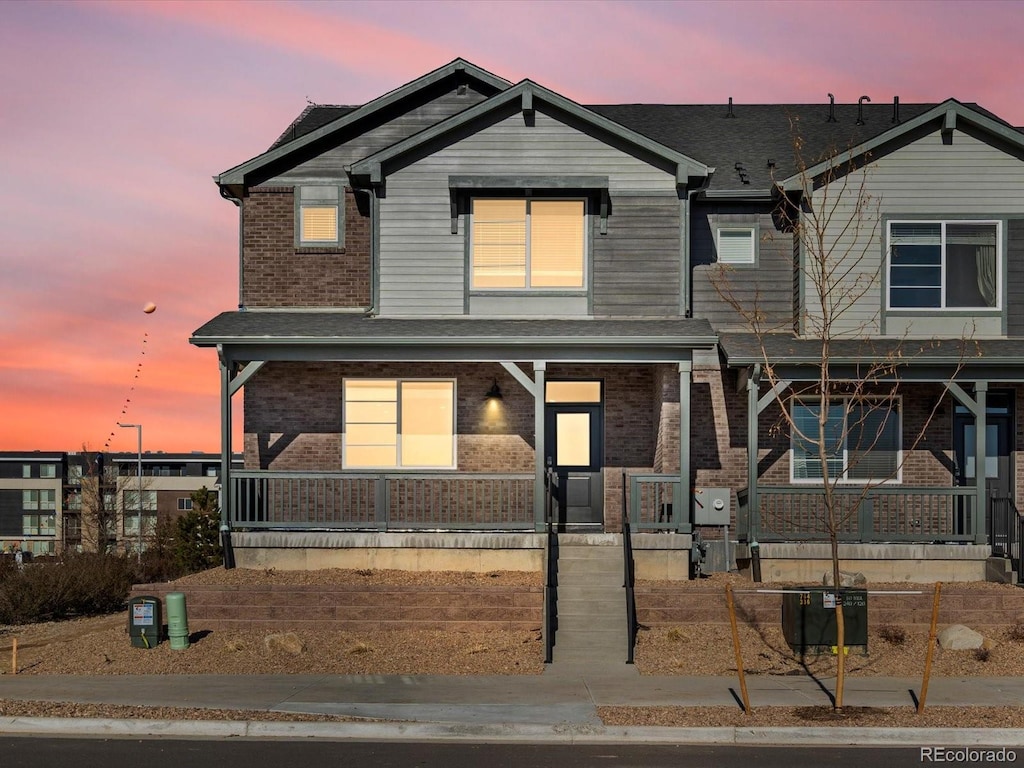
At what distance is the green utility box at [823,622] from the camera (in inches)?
645

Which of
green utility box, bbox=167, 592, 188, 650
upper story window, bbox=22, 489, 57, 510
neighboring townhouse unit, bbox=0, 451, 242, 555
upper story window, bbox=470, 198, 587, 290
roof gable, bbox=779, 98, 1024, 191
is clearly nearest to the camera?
green utility box, bbox=167, 592, 188, 650

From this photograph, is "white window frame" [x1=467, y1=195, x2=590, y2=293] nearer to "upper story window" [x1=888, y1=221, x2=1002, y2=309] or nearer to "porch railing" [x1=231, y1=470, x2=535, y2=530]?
"porch railing" [x1=231, y1=470, x2=535, y2=530]

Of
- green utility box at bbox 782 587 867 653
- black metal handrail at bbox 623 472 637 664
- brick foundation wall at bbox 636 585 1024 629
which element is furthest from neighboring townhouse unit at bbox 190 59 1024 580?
green utility box at bbox 782 587 867 653

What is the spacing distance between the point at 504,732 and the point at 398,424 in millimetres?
10009

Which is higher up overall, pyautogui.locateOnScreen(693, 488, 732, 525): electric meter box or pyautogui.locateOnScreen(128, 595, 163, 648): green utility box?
pyautogui.locateOnScreen(693, 488, 732, 525): electric meter box

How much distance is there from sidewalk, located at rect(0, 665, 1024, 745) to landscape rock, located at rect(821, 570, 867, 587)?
377 centimetres

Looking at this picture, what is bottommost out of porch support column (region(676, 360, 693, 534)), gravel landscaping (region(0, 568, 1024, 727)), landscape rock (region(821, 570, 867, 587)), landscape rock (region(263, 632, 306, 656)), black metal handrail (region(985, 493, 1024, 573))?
gravel landscaping (region(0, 568, 1024, 727))

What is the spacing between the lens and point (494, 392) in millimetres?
21484

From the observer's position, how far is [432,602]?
17.5 m

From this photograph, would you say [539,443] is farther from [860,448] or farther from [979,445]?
[979,445]

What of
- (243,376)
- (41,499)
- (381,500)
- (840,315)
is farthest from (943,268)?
(41,499)

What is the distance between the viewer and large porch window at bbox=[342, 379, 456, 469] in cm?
2153

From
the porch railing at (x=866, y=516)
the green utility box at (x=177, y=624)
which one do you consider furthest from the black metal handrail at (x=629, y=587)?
the green utility box at (x=177, y=624)

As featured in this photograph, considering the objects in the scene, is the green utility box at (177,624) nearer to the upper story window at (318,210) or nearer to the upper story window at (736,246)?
the upper story window at (318,210)
